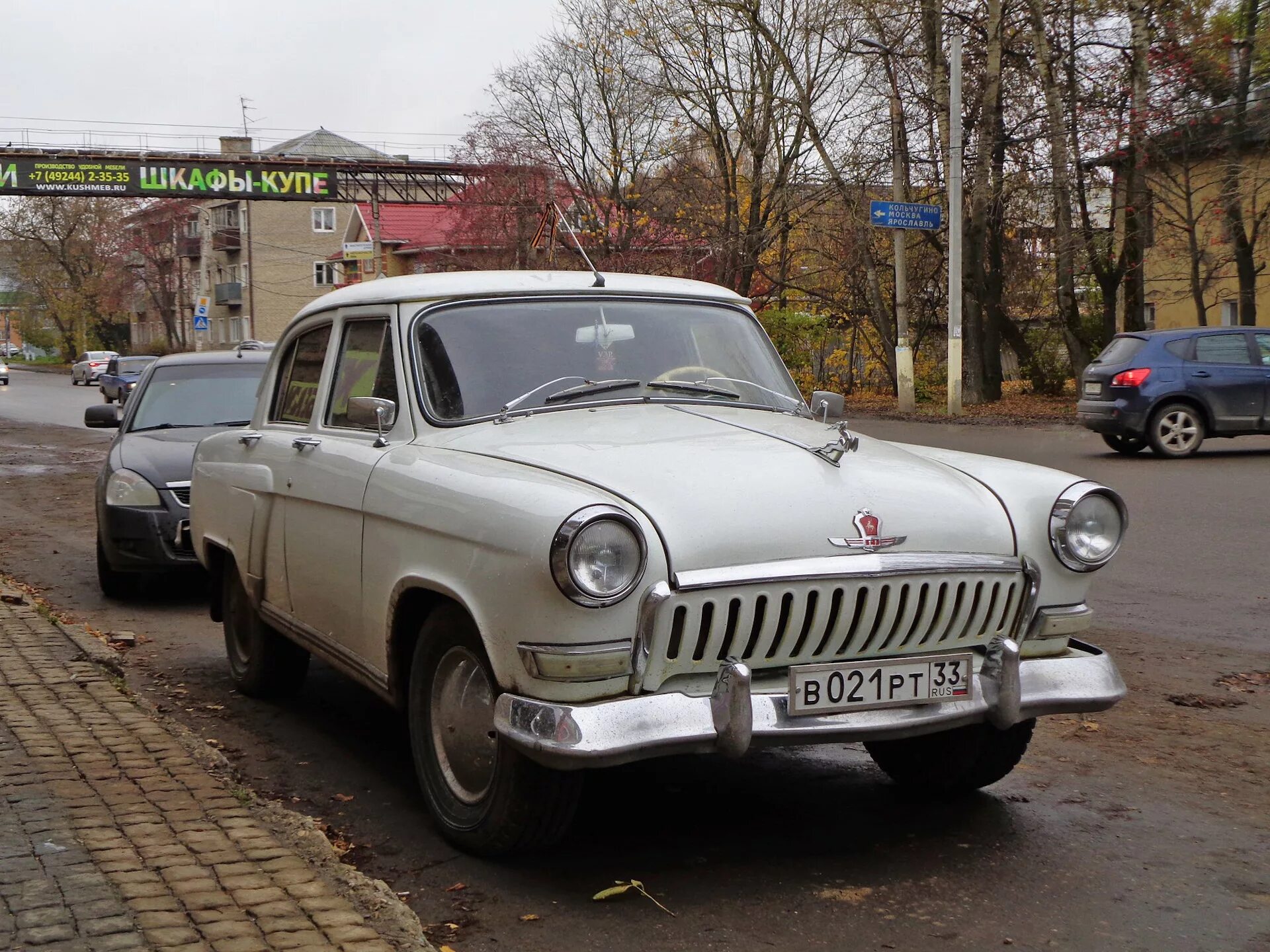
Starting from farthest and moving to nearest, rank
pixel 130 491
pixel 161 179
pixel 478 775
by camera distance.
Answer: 1. pixel 161 179
2. pixel 130 491
3. pixel 478 775

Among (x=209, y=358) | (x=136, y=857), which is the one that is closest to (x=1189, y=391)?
(x=209, y=358)

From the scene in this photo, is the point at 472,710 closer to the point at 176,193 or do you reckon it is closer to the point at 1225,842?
the point at 1225,842

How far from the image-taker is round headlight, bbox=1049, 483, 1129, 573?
4.25 metres

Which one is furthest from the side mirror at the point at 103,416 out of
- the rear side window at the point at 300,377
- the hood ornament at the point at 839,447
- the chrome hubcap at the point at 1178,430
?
the chrome hubcap at the point at 1178,430

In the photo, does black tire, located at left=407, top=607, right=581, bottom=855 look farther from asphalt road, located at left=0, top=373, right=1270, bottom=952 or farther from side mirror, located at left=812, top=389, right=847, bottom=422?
side mirror, located at left=812, top=389, right=847, bottom=422

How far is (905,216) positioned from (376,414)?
2425 centimetres

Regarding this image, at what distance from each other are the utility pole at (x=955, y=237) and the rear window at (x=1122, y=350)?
939cm

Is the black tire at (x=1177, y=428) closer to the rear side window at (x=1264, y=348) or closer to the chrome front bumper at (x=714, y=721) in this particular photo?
the rear side window at (x=1264, y=348)

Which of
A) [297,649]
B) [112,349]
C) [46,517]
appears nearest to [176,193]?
[46,517]

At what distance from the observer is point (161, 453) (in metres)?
9.50

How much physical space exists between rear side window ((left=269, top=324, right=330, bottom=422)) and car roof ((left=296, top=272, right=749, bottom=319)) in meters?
0.28

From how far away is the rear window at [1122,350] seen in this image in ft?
59.9

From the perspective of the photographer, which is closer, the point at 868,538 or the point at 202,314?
the point at 868,538

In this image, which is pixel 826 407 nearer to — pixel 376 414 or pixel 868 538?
pixel 868 538
